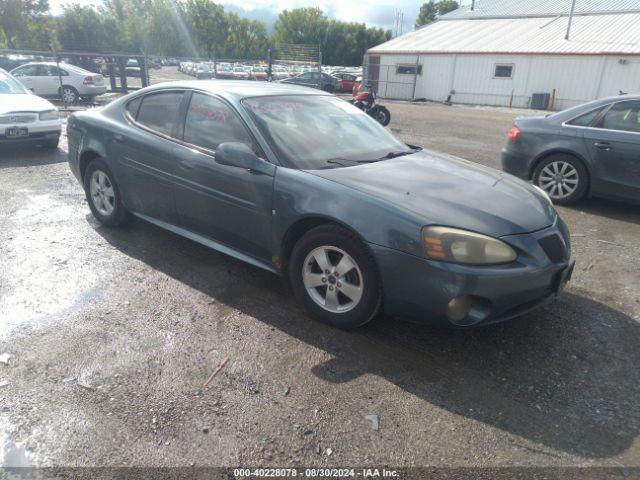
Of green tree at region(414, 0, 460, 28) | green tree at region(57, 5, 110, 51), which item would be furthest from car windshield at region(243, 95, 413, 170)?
green tree at region(414, 0, 460, 28)

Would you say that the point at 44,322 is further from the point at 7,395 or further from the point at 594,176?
the point at 594,176

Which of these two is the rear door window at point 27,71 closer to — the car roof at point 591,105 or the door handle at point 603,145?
the car roof at point 591,105

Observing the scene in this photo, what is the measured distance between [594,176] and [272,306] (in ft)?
15.0

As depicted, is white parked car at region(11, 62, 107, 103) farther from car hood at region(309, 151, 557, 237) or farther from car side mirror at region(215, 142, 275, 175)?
car hood at region(309, 151, 557, 237)

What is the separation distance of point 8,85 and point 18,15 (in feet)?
114

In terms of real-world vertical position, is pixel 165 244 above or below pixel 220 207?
below

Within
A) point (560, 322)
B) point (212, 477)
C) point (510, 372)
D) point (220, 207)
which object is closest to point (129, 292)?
point (220, 207)

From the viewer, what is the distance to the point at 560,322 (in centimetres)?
340

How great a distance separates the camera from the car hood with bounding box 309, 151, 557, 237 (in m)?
2.87

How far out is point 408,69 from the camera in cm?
2938

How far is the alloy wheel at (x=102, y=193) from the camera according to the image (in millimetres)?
4734

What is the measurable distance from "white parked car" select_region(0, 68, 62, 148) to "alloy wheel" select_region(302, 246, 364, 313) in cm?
720

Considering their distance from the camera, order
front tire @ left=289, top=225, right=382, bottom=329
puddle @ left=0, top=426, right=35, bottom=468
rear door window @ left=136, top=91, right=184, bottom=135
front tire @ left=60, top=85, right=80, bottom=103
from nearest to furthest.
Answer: puddle @ left=0, top=426, right=35, bottom=468 < front tire @ left=289, top=225, right=382, bottom=329 < rear door window @ left=136, top=91, right=184, bottom=135 < front tire @ left=60, top=85, right=80, bottom=103

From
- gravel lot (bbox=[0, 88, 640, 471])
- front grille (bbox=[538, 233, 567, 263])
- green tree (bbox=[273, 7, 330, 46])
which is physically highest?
green tree (bbox=[273, 7, 330, 46])
